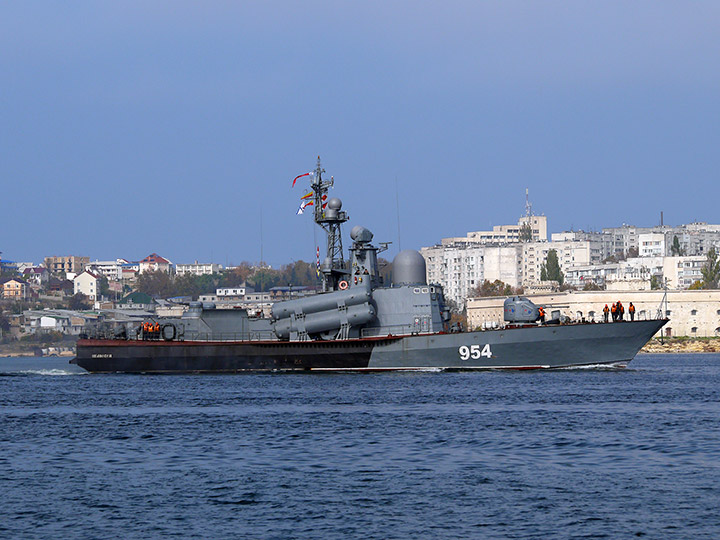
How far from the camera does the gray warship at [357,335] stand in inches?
2151

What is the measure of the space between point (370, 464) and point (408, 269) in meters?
31.8

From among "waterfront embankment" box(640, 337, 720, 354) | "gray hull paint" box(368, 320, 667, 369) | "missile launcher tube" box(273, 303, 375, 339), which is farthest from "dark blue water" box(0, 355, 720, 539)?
"waterfront embankment" box(640, 337, 720, 354)

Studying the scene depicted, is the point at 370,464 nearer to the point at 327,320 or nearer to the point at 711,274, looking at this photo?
the point at 327,320

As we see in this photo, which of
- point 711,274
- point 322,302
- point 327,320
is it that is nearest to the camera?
point 327,320

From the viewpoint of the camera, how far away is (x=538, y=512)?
21.1 m

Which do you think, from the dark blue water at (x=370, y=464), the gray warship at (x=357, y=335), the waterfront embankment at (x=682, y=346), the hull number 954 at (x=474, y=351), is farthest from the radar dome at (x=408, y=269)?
the waterfront embankment at (x=682, y=346)

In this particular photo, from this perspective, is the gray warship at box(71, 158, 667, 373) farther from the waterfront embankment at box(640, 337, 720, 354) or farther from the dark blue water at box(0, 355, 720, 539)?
the waterfront embankment at box(640, 337, 720, 354)

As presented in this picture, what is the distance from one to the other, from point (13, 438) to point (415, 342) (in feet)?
85.6

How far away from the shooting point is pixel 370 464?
26750 mm

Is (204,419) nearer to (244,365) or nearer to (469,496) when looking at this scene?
(469,496)

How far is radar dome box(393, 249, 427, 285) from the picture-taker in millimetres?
58000

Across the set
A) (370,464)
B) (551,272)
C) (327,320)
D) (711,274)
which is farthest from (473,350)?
(551,272)

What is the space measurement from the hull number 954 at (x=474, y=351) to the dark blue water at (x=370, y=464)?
814 centimetres

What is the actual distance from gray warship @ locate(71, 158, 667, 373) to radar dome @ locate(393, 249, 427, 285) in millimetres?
62
